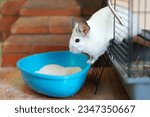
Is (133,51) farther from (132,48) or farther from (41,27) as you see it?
(41,27)

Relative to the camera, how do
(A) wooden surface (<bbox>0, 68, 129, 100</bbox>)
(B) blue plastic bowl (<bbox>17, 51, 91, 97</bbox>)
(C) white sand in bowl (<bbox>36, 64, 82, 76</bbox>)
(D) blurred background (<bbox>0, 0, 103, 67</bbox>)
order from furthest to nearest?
(D) blurred background (<bbox>0, 0, 103, 67</bbox>) → (C) white sand in bowl (<bbox>36, 64, 82, 76</bbox>) → (A) wooden surface (<bbox>0, 68, 129, 100</bbox>) → (B) blue plastic bowl (<bbox>17, 51, 91, 97</bbox>)

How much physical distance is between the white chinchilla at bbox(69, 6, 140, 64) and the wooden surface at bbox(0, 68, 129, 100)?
179mm

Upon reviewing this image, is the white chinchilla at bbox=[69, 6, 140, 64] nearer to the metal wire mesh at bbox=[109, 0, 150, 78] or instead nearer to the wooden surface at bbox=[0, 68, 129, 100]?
the metal wire mesh at bbox=[109, 0, 150, 78]

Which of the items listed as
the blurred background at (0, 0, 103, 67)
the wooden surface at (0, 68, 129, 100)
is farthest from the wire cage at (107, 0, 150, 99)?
the blurred background at (0, 0, 103, 67)

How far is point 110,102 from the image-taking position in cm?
125

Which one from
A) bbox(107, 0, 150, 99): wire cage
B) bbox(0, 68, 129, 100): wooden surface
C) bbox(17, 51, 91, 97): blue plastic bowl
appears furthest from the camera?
bbox(0, 68, 129, 100): wooden surface

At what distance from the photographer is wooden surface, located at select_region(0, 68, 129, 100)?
4.90 ft

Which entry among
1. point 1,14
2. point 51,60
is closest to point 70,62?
point 51,60

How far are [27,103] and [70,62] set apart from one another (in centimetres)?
56

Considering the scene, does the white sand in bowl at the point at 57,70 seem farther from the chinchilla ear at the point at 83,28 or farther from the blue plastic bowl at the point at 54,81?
the chinchilla ear at the point at 83,28

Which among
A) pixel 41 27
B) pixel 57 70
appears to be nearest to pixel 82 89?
pixel 57 70

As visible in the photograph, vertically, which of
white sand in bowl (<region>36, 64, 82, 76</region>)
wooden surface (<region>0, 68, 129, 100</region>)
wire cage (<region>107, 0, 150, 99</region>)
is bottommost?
wooden surface (<region>0, 68, 129, 100</region>)

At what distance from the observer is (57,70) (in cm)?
167

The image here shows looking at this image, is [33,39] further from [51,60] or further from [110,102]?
[110,102]
